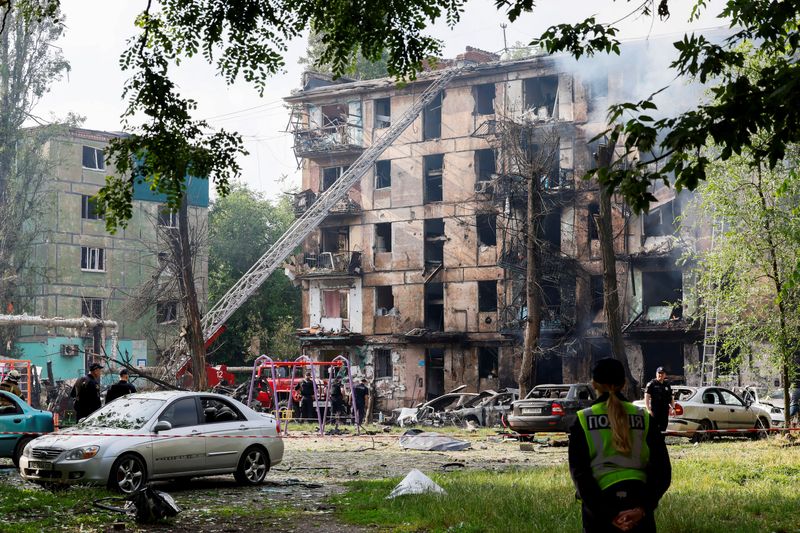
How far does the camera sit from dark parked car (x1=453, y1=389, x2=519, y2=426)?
3662cm

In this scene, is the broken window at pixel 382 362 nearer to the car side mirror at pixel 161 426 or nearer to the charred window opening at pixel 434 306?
the charred window opening at pixel 434 306

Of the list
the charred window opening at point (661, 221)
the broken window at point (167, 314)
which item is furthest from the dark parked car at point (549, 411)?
the broken window at point (167, 314)

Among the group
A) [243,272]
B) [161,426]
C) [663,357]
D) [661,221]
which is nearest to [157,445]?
[161,426]

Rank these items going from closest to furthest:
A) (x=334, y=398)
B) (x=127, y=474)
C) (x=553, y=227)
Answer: (x=127, y=474) < (x=334, y=398) < (x=553, y=227)

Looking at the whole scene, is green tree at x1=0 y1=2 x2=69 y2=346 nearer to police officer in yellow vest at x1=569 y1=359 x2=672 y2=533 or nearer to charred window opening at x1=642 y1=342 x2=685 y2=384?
charred window opening at x1=642 y1=342 x2=685 y2=384

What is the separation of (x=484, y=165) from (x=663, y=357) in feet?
43.6

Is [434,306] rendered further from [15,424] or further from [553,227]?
[15,424]

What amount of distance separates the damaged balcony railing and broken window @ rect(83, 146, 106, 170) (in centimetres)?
1280

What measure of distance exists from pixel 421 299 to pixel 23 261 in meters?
20.8

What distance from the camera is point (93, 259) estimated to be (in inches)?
2202

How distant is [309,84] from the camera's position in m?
57.2

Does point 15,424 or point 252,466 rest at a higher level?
point 15,424

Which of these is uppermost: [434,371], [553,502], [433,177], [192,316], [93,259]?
[433,177]

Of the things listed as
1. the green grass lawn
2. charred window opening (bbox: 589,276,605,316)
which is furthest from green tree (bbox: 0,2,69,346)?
the green grass lawn
